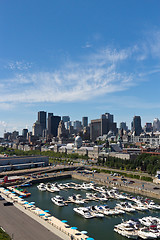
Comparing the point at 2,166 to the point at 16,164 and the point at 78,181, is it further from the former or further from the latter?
the point at 78,181

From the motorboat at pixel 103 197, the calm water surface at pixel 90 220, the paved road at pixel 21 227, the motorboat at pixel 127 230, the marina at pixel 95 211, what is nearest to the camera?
the paved road at pixel 21 227

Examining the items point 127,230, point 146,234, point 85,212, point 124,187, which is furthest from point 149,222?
point 124,187

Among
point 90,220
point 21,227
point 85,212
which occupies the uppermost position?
point 21,227

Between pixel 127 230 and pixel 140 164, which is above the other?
pixel 140 164

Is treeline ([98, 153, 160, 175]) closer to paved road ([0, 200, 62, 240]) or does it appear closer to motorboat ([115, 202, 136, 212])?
motorboat ([115, 202, 136, 212])

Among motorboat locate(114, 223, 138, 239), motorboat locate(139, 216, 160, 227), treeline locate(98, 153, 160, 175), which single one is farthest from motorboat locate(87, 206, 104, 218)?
treeline locate(98, 153, 160, 175)

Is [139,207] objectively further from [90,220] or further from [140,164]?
[140,164]

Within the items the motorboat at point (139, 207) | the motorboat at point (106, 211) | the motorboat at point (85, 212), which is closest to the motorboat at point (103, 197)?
the motorboat at point (106, 211)

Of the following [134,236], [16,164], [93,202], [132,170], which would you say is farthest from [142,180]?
[16,164]

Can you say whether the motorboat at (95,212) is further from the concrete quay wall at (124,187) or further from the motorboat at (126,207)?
the concrete quay wall at (124,187)
